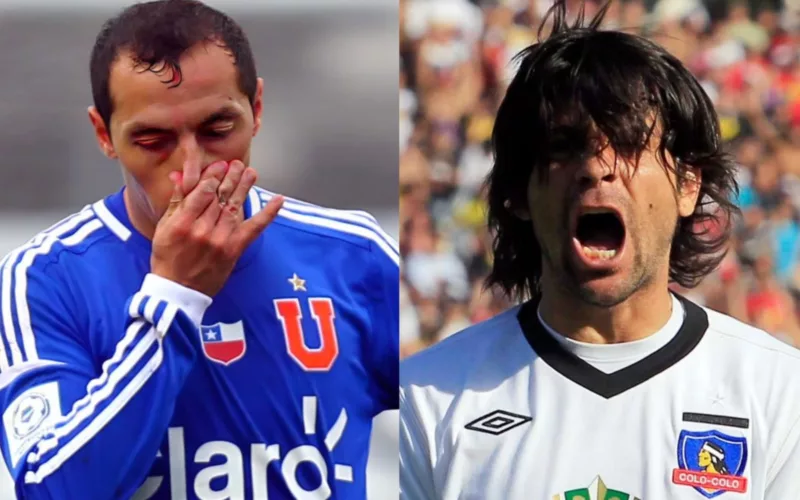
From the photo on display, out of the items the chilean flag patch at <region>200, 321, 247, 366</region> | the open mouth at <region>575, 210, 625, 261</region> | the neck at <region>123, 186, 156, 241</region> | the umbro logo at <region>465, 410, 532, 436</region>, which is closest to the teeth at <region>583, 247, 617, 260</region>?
the open mouth at <region>575, 210, 625, 261</region>

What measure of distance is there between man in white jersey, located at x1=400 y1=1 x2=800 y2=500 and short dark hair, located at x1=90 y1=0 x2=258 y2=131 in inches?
16.9

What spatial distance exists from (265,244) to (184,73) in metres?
0.29

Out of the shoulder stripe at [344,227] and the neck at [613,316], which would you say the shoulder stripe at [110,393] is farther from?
the neck at [613,316]

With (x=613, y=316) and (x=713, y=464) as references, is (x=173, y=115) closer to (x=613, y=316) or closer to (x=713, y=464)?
(x=613, y=316)

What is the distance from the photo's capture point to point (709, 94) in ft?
5.83

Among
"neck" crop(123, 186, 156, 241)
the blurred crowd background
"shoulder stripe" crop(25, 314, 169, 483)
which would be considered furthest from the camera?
the blurred crowd background

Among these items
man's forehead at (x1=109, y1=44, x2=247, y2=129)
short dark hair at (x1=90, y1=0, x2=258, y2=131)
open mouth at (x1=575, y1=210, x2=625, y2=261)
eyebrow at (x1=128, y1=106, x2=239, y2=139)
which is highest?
short dark hair at (x1=90, y1=0, x2=258, y2=131)

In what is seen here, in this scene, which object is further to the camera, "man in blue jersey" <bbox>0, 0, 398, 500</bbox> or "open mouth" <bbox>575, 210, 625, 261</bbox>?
"open mouth" <bbox>575, 210, 625, 261</bbox>

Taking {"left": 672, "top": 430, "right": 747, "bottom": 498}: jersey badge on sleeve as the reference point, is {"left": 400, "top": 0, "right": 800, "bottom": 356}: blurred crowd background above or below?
above

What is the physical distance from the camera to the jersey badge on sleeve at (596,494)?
5.53ft

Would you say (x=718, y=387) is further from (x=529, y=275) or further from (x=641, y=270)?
(x=529, y=275)

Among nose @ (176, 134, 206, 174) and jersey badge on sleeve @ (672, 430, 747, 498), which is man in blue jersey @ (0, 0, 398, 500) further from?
jersey badge on sleeve @ (672, 430, 747, 498)

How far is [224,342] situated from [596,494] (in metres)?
0.61

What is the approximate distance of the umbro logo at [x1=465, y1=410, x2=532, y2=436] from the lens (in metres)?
1.75
